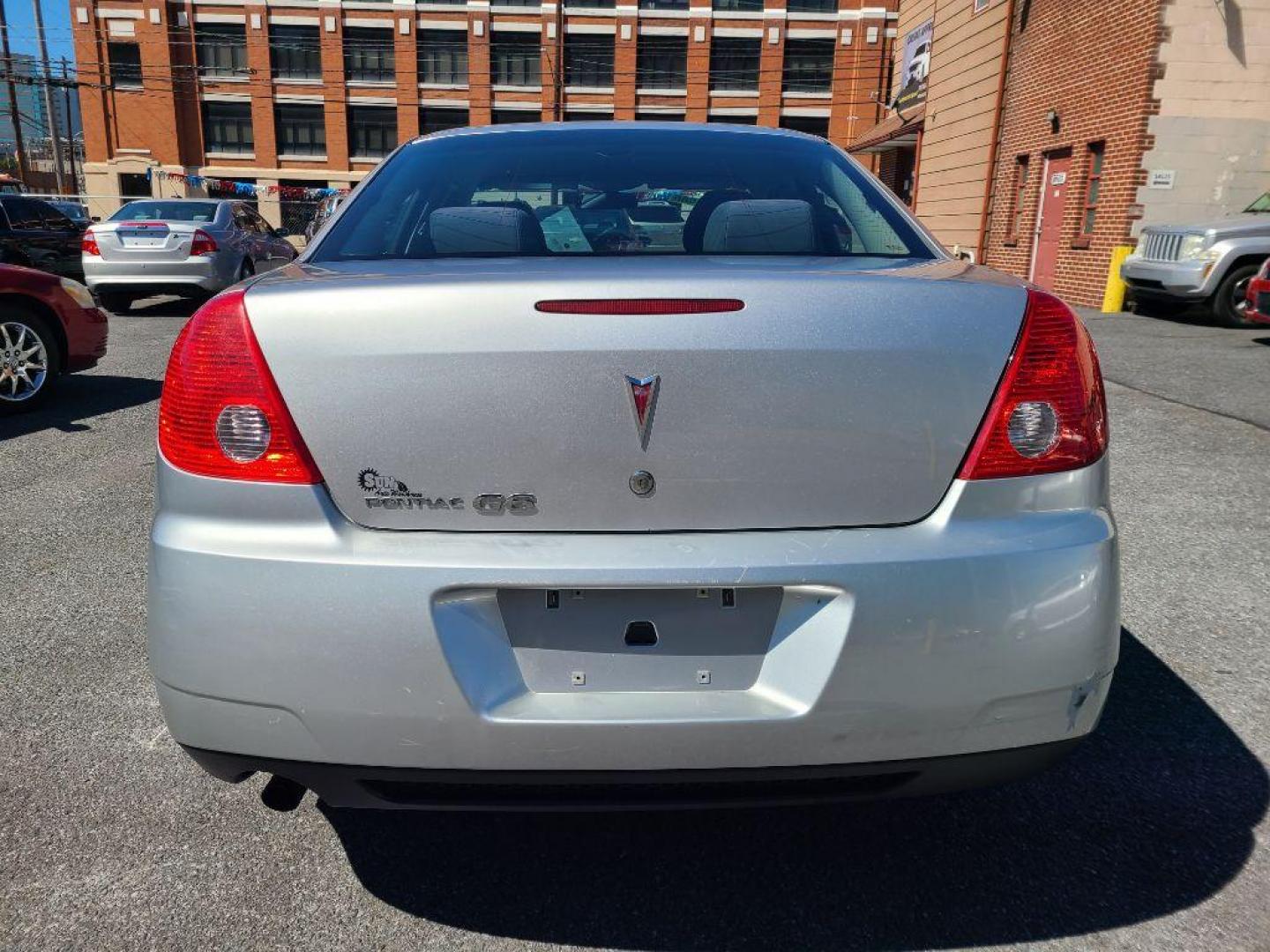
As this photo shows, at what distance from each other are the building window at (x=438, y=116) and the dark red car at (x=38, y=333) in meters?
45.5

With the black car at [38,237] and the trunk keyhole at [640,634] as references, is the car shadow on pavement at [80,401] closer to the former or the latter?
the trunk keyhole at [640,634]

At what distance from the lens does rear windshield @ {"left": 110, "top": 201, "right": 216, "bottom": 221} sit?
1365 centimetres

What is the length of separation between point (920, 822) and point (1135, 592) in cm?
194

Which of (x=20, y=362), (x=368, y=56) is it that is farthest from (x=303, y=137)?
(x=20, y=362)

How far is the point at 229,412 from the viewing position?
182 cm

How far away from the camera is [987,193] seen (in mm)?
20219

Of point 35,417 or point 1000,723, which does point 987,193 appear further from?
point 1000,723

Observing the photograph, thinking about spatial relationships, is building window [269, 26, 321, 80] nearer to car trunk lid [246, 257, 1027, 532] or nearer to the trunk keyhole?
car trunk lid [246, 257, 1027, 532]

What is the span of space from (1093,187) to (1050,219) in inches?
61.4

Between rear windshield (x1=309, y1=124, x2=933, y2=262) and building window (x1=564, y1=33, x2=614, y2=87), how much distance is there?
166 ft

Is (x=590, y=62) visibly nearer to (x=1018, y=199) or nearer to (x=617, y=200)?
(x=1018, y=199)

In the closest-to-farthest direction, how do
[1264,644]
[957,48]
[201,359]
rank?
[201,359] → [1264,644] → [957,48]

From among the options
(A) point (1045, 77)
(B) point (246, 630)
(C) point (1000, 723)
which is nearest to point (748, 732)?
(C) point (1000, 723)

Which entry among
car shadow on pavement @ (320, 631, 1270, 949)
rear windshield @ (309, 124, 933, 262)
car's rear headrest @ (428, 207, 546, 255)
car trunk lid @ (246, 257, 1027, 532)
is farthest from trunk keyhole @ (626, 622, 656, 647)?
car's rear headrest @ (428, 207, 546, 255)
